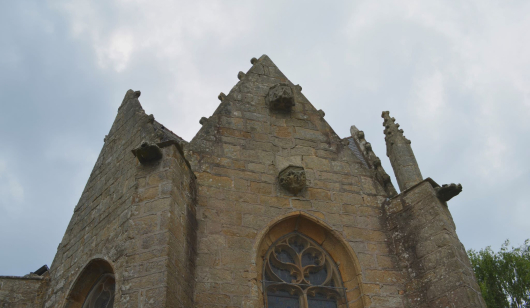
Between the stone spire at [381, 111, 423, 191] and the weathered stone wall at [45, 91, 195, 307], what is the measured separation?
131 inches

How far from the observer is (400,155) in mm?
8367

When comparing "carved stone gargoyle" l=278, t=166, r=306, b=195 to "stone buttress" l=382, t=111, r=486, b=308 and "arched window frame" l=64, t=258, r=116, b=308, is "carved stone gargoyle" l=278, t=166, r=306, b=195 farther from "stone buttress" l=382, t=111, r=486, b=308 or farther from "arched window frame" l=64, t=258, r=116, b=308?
"arched window frame" l=64, t=258, r=116, b=308

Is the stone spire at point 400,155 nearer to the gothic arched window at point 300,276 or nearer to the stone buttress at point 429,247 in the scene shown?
the stone buttress at point 429,247

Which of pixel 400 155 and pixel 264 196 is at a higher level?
pixel 400 155

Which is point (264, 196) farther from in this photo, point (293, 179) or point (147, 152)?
point (147, 152)

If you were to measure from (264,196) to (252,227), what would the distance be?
→ 581 mm

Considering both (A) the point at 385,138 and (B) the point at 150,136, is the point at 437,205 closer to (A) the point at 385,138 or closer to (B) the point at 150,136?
(A) the point at 385,138

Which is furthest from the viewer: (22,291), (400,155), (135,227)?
(400,155)

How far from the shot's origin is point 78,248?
7188 millimetres

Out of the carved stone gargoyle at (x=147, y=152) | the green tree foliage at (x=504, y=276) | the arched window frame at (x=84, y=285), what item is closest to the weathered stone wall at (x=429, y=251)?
the carved stone gargoyle at (x=147, y=152)

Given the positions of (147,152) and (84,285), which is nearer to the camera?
(147,152)

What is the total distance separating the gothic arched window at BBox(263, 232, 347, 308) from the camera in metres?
6.46

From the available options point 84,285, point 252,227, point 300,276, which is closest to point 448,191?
point 300,276

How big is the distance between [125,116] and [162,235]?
3692mm
